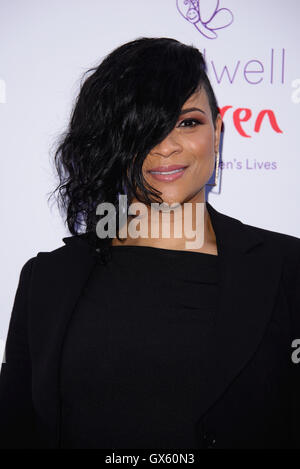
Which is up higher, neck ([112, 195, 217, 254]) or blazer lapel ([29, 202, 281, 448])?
neck ([112, 195, 217, 254])

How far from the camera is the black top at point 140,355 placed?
1.32m

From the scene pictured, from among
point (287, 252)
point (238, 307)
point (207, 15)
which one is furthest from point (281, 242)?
point (207, 15)

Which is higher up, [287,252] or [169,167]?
[169,167]

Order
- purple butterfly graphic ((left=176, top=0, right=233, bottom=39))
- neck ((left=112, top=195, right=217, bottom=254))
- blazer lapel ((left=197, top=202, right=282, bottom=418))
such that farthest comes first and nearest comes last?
purple butterfly graphic ((left=176, top=0, right=233, bottom=39)), neck ((left=112, top=195, right=217, bottom=254)), blazer lapel ((left=197, top=202, right=282, bottom=418))

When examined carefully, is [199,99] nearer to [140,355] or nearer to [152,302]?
Result: [152,302]

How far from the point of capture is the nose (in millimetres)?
1471

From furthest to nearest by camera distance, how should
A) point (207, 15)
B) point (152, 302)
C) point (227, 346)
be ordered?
point (207, 15)
point (152, 302)
point (227, 346)

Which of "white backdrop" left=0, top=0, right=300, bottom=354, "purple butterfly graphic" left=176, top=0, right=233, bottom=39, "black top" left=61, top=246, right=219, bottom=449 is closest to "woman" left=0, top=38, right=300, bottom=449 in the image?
"black top" left=61, top=246, right=219, bottom=449

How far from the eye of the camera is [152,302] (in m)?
1.43

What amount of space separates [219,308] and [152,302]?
0.75 ft

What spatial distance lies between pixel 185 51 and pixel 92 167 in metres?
0.55

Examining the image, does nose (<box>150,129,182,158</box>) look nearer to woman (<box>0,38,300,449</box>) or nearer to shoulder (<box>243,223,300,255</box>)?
woman (<box>0,38,300,449</box>)

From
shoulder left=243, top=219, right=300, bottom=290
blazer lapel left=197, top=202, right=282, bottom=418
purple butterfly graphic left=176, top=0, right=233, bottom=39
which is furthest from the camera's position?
purple butterfly graphic left=176, top=0, right=233, bottom=39
